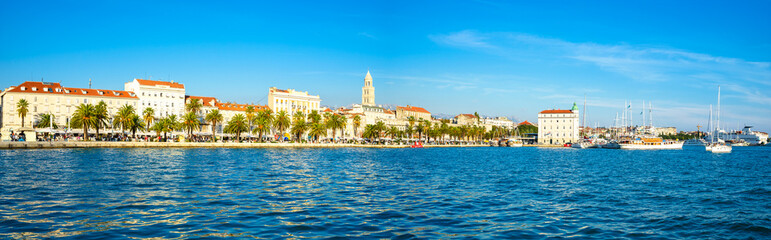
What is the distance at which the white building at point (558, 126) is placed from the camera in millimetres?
179625

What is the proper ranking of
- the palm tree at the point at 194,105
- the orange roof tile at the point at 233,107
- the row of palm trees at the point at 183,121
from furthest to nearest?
the orange roof tile at the point at 233,107 < the palm tree at the point at 194,105 < the row of palm trees at the point at 183,121

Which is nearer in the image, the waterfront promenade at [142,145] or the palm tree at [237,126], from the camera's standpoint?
the waterfront promenade at [142,145]

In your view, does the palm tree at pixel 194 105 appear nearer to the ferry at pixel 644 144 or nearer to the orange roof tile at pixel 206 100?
the orange roof tile at pixel 206 100

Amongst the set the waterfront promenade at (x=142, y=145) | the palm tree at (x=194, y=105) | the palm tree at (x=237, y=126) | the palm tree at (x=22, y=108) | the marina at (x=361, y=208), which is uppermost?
the palm tree at (x=194, y=105)

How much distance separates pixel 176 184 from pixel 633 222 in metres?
19.9

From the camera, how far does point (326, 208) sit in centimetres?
1845

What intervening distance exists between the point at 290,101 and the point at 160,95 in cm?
3313

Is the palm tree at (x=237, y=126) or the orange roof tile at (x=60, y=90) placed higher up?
the orange roof tile at (x=60, y=90)

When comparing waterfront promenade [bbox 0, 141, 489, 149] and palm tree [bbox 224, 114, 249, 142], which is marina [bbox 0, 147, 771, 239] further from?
palm tree [bbox 224, 114, 249, 142]

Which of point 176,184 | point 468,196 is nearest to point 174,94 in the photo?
point 176,184

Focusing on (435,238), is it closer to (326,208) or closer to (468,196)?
(326,208)

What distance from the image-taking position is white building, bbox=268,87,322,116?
13188 cm

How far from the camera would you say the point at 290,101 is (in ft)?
441

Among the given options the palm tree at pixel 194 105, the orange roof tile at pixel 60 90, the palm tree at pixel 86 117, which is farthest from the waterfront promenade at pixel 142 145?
the orange roof tile at pixel 60 90
